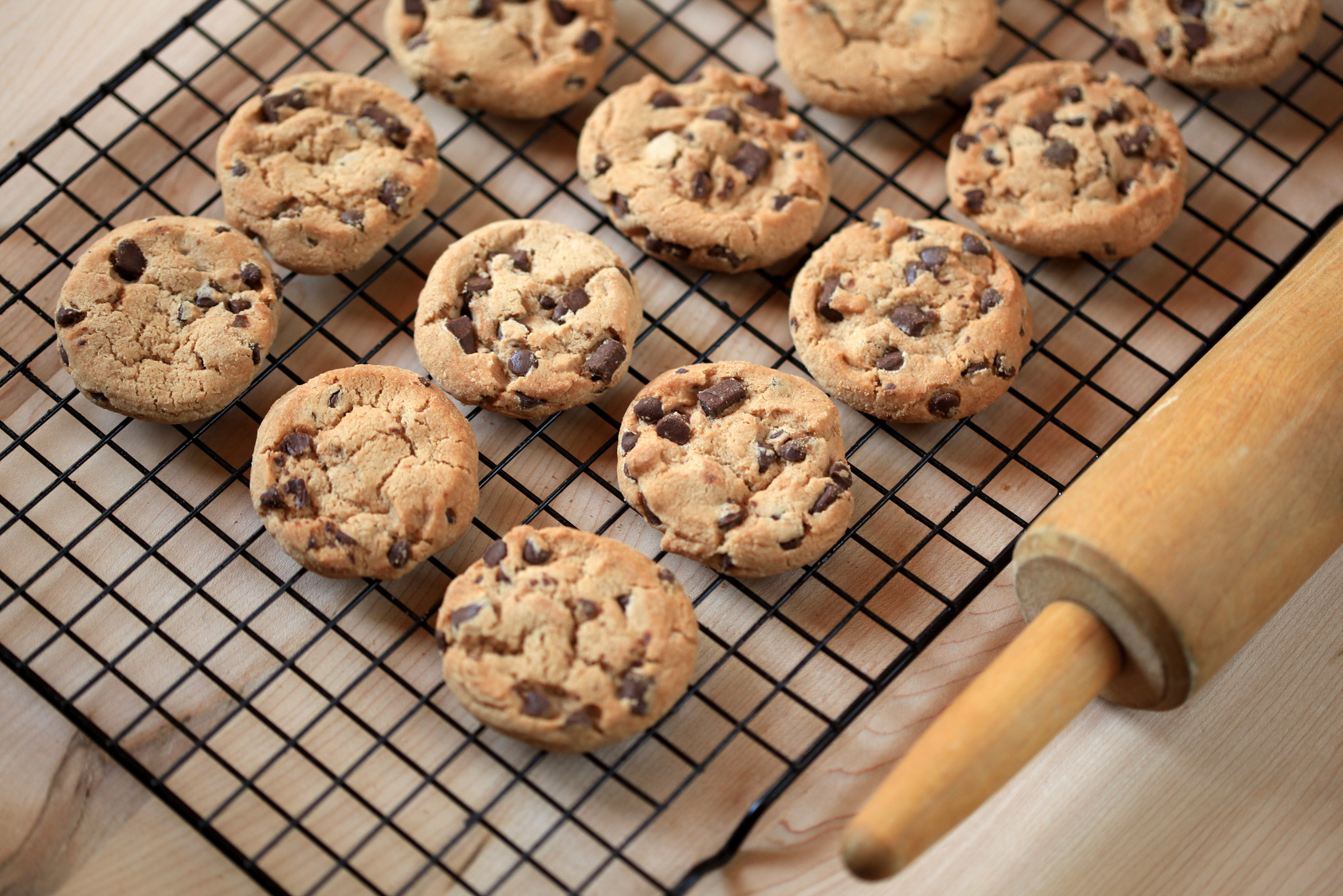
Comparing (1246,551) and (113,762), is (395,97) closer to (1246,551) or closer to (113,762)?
(113,762)

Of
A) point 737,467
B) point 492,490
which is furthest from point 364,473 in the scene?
point 737,467

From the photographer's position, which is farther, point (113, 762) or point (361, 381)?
point (361, 381)

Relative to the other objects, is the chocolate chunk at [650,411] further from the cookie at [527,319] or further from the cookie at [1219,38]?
the cookie at [1219,38]

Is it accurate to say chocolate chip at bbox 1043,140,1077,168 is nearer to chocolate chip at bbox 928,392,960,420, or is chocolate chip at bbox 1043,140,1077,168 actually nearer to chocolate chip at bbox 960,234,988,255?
chocolate chip at bbox 960,234,988,255

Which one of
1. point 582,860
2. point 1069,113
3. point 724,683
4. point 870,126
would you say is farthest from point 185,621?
point 1069,113

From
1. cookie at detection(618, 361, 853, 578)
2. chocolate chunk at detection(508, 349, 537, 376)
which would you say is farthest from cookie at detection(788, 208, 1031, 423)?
chocolate chunk at detection(508, 349, 537, 376)

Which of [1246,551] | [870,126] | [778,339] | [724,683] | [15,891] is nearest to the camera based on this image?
[1246,551]

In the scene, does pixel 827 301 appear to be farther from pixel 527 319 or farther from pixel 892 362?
pixel 527 319

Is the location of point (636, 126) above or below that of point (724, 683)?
above
